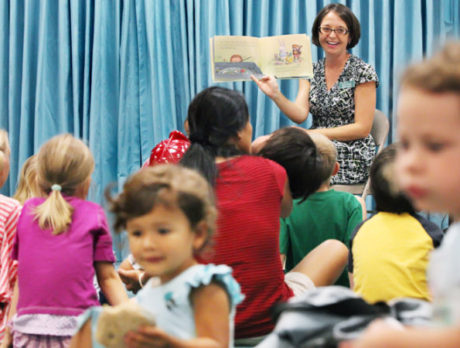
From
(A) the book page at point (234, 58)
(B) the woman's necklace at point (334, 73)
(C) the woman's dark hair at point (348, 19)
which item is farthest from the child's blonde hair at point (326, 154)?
(C) the woman's dark hair at point (348, 19)

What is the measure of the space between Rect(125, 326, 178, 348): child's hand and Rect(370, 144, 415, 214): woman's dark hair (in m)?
0.69

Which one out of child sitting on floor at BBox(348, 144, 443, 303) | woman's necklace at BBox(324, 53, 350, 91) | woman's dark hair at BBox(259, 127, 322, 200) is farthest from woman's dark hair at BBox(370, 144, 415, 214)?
woman's necklace at BBox(324, 53, 350, 91)

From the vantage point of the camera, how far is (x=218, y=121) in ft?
4.96

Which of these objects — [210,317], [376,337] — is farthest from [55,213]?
[376,337]

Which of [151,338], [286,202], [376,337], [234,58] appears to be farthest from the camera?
[234,58]

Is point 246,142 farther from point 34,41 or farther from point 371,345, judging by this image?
point 34,41

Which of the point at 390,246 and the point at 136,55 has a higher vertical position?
the point at 136,55

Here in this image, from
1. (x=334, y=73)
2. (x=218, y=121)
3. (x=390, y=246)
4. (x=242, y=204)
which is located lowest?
(x=390, y=246)

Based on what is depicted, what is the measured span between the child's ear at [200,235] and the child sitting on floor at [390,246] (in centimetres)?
→ 41

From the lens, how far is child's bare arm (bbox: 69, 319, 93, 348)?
1116 millimetres

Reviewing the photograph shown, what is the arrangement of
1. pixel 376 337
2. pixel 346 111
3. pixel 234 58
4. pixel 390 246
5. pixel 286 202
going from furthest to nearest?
1. pixel 346 111
2. pixel 234 58
3. pixel 286 202
4. pixel 390 246
5. pixel 376 337

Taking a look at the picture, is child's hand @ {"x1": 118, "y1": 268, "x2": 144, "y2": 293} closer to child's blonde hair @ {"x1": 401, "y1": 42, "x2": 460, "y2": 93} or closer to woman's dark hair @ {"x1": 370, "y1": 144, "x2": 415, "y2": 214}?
woman's dark hair @ {"x1": 370, "y1": 144, "x2": 415, "y2": 214}

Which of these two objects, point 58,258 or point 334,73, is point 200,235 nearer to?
point 58,258

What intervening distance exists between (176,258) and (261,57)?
163 centimetres
